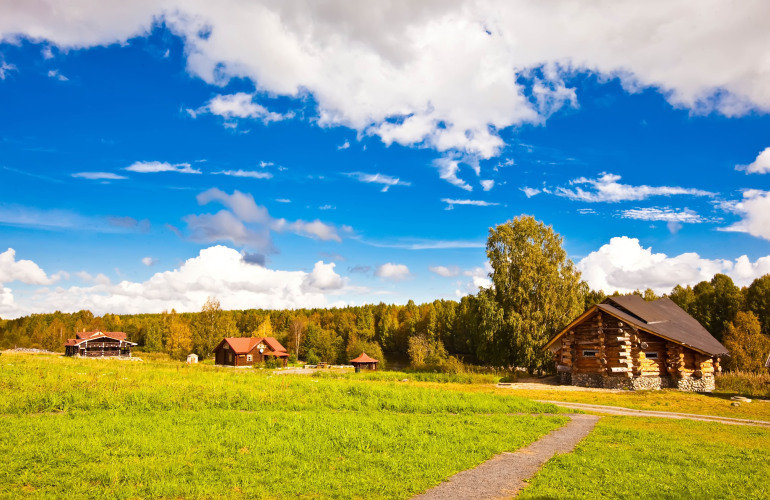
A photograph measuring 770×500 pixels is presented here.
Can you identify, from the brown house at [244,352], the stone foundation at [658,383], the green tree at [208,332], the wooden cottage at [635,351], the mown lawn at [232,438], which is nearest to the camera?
the mown lawn at [232,438]

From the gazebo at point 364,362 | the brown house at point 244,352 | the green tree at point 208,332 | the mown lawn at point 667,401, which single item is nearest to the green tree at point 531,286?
the mown lawn at point 667,401

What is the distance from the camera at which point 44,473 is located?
911cm

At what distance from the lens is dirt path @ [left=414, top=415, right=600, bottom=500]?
891 cm

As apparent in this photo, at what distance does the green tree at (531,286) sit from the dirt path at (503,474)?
3009 centimetres

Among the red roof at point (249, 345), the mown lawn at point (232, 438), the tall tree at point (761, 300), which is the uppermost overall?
the tall tree at point (761, 300)

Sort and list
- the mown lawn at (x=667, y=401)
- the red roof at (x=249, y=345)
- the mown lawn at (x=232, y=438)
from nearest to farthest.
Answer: the mown lawn at (x=232, y=438)
the mown lawn at (x=667, y=401)
the red roof at (x=249, y=345)

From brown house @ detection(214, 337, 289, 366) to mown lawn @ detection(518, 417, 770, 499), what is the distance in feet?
219

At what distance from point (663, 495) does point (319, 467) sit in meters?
7.36

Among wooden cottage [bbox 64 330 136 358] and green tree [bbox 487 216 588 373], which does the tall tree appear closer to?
green tree [bbox 487 216 588 373]

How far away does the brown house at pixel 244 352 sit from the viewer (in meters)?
74.9

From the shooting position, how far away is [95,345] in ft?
282

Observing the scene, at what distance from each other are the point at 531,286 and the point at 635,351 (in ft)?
46.6

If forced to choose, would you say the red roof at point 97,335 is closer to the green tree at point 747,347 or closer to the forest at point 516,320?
the forest at point 516,320

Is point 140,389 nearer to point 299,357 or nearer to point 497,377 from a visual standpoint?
point 497,377
